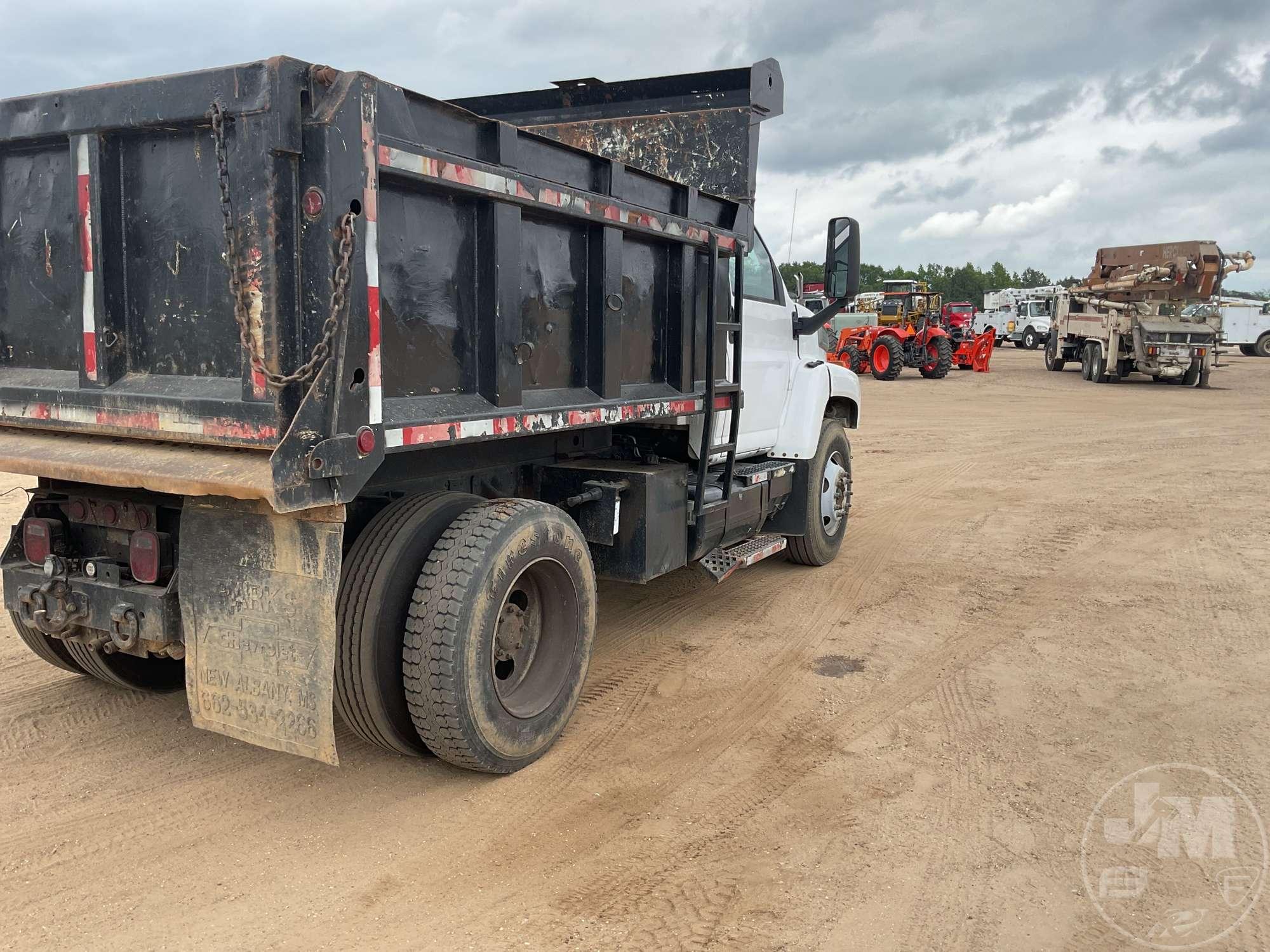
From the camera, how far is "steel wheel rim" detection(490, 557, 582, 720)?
4.18 m

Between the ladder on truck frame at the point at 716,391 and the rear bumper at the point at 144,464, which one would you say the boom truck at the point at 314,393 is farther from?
the ladder on truck frame at the point at 716,391

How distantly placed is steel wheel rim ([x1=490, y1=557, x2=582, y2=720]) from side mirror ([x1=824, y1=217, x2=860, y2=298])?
2.97 meters

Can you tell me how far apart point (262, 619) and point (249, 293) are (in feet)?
3.62

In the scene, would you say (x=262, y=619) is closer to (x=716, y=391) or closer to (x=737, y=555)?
(x=716, y=391)

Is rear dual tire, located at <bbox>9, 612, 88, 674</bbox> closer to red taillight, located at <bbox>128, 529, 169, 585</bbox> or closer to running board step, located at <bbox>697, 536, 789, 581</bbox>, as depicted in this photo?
red taillight, located at <bbox>128, 529, 169, 585</bbox>

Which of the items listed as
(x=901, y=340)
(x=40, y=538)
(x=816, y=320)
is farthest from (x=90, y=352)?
(x=901, y=340)

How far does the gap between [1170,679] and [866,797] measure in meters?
2.32

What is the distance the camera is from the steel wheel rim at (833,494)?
736 cm

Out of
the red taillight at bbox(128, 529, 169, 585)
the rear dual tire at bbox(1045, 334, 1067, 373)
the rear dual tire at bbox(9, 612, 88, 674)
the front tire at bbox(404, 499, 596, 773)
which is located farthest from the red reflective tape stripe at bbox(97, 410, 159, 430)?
the rear dual tire at bbox(1045, 334, 1067, 373)

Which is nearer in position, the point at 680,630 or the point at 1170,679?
the point at 1170,679

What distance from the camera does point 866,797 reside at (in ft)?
12.6

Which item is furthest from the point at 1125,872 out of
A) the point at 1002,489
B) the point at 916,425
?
the point at 916,425

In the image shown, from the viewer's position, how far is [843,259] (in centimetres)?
620

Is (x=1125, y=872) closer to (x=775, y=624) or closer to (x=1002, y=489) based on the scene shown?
(x=775, y=624)
